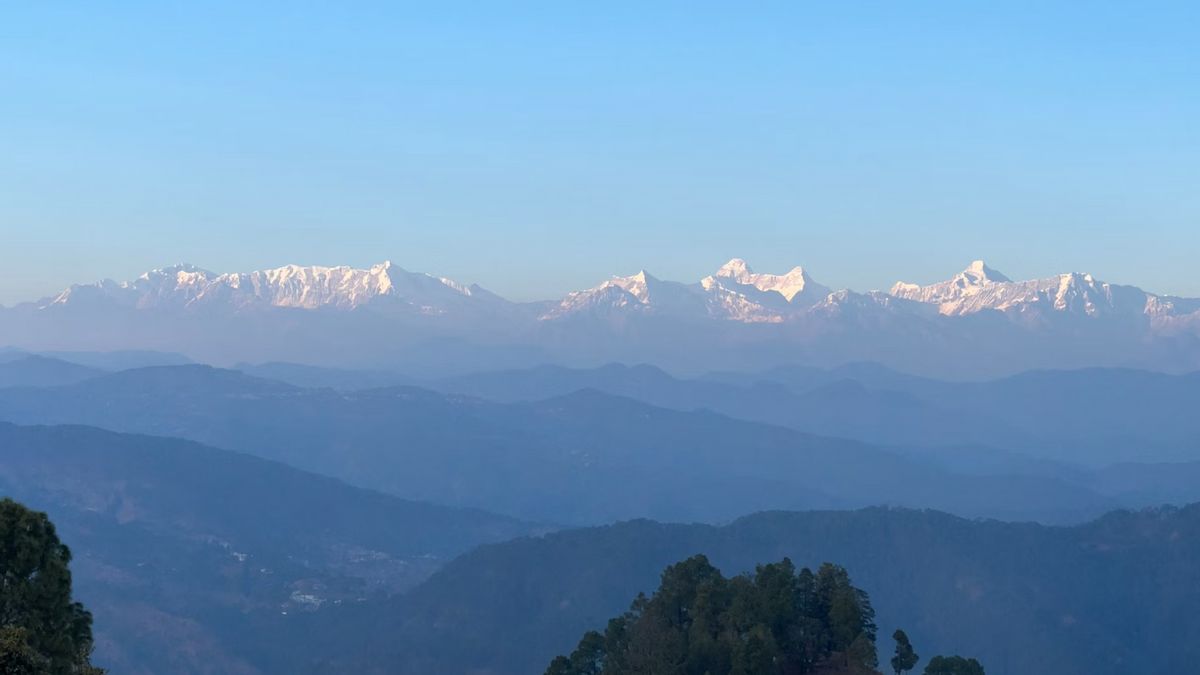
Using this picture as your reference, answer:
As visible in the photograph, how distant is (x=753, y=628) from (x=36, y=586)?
102 ft

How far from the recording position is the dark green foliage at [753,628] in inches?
2250

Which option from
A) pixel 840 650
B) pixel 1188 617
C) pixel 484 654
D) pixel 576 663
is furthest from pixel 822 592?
pixel 1188 617

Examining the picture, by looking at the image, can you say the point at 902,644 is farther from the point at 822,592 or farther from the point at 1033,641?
the point at 1033,641

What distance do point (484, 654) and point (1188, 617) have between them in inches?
3943

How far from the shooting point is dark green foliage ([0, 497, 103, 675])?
34.7m

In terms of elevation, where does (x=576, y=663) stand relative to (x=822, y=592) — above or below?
below

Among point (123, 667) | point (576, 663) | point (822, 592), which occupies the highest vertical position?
point (822, 592)

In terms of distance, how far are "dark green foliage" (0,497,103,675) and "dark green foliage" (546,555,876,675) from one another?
28835mm

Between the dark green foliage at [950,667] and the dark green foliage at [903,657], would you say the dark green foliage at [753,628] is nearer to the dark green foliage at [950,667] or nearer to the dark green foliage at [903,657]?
the dark green foliage at [903,657]

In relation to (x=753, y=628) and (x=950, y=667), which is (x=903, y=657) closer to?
(x=950, y=667)

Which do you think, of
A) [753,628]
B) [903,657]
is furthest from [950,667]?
[753,628]

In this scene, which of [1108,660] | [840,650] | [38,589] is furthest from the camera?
[1108,660]

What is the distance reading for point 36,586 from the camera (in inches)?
1387

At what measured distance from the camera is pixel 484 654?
194625 mm
